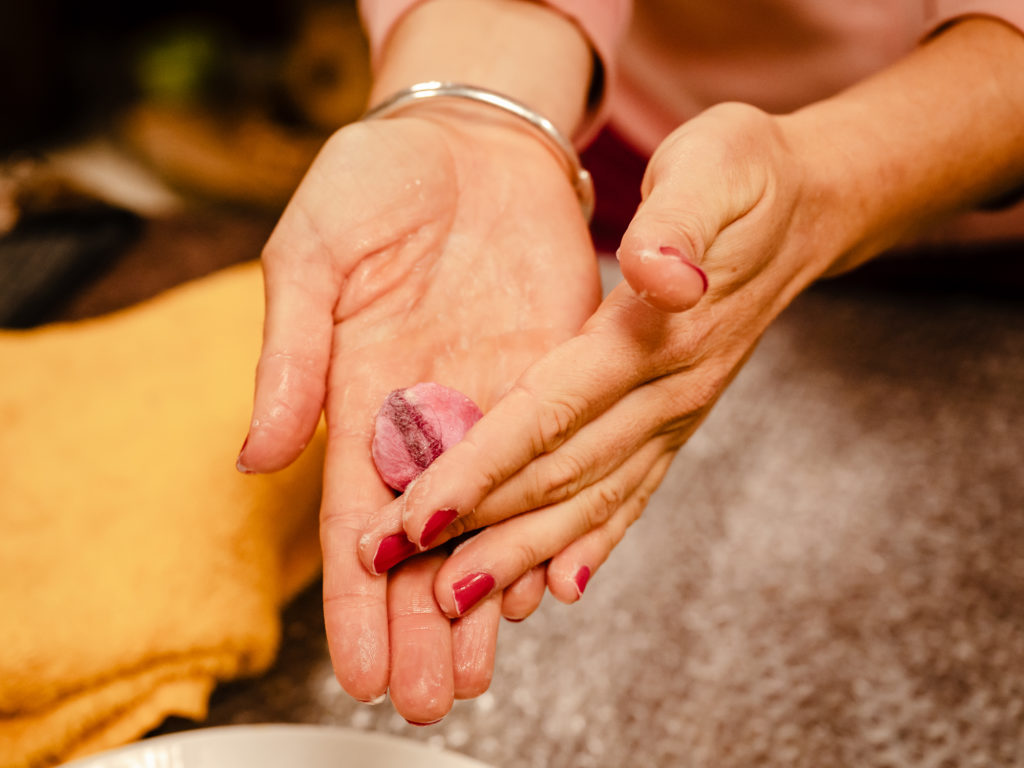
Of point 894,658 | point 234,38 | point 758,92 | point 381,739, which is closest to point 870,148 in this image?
point 758,92

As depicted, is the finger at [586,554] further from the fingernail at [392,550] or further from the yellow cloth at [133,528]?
the yellow cloth at [133,528]

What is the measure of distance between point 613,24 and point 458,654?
600 mm

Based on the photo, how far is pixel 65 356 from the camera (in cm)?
76

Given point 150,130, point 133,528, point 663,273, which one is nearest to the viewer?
point 663,273

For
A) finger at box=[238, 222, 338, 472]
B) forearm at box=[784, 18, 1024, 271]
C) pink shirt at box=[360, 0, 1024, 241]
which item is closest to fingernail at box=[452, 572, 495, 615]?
finger at box=[238, 222, 338, 472]

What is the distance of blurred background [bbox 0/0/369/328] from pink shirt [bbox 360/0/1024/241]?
45 cm

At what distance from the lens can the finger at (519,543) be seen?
43 cm

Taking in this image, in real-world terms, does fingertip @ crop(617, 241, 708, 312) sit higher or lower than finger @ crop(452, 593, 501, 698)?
higher

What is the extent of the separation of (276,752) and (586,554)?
0.70 feet

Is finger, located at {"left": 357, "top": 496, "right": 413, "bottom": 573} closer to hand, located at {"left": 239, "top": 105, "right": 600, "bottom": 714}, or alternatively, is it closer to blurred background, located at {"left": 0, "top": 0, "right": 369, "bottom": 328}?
hand, located at {"left": 239, "top": 105, "right": 600, "bottom": 714}

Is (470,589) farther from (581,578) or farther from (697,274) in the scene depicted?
(697,274)

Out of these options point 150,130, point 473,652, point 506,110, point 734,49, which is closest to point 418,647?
point 473,652

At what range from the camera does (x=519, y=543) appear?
45 centimetres

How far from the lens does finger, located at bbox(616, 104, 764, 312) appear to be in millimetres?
373
